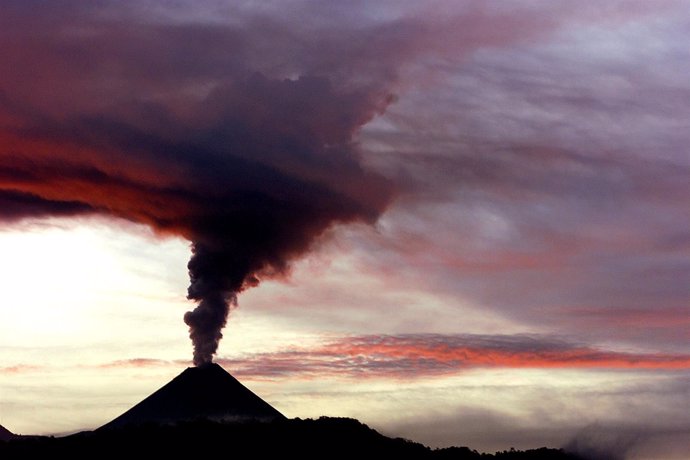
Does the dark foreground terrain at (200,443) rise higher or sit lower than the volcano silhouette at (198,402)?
lower

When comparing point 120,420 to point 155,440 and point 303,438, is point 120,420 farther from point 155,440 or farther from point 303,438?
point 303,438

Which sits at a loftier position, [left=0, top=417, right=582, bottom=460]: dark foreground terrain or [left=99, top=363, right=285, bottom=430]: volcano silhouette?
[left=99, top=363, right=285, bottom=430]: volcano silhouette

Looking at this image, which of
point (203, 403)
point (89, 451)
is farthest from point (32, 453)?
point (203, 403)

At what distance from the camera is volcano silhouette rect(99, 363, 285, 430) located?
184750 millimetres

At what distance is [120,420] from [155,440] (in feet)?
41.9

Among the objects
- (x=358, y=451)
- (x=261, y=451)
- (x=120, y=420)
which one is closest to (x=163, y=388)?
(x=120, y=420)

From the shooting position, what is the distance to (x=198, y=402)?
187 meters

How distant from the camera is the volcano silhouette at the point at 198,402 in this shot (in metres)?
185

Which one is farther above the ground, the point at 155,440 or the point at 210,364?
the point at 210,364

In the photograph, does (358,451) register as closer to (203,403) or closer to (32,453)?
(203,403)

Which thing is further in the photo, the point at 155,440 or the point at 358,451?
the point at 358,451

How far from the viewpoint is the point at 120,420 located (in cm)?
19462

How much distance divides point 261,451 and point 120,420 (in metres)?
27.2

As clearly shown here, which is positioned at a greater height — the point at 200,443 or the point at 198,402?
the point at 198,402
